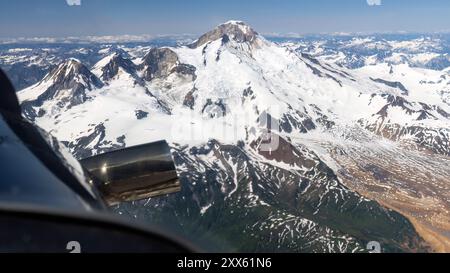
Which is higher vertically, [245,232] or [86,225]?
[86,225]

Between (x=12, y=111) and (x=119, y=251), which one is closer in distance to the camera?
(x=119, y=251)

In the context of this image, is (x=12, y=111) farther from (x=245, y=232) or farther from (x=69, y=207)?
(x=245, y=232)

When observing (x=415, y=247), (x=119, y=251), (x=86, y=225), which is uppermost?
(x=86, y=225)
